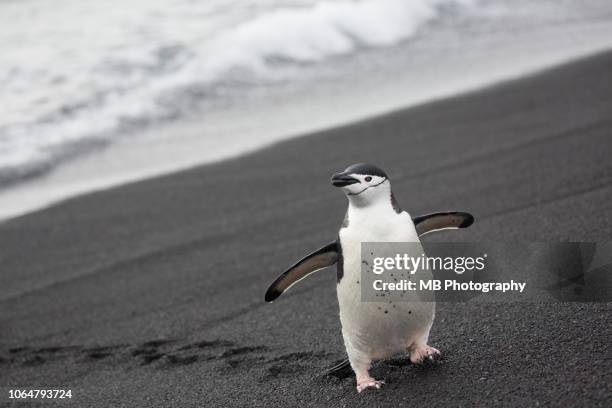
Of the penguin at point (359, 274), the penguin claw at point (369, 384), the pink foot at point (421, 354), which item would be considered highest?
the penguin at point (359, 274)

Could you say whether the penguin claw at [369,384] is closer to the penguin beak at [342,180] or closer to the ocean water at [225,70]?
the penguin beak at [342,180]

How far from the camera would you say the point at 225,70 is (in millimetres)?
9562

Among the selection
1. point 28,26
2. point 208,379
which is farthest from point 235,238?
point 28,26

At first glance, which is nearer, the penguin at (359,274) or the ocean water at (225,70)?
the penguin at (359,274)

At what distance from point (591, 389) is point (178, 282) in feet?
8.44

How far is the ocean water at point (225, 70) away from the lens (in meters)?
7.27

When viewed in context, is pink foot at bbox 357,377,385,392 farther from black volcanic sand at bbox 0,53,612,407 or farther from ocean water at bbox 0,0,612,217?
ocean water at bbox 0,0,612,217

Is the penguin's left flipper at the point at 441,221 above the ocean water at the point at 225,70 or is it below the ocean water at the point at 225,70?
below

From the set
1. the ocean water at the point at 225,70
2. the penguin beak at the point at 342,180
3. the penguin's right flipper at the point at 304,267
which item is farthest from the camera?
the ocean water at the point at 225,70

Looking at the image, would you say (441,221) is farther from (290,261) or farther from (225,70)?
(225,70)

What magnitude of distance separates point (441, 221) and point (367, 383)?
0.62 metres

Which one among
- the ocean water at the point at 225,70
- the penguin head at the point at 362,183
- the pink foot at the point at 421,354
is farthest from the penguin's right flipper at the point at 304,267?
the ocean water at the point at 225,70

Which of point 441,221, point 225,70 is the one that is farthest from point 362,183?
point 225,70

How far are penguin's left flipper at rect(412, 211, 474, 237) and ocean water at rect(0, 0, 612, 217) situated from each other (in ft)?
13.2
